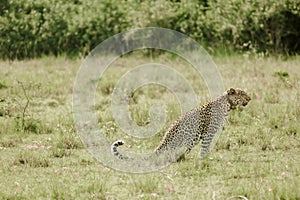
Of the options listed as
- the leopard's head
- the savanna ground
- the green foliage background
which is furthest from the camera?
the green foliage background

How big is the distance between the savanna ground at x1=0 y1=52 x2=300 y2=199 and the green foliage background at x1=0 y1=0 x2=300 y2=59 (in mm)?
2564

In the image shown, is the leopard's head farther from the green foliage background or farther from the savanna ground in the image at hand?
the green foliage background

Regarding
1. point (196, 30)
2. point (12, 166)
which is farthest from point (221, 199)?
point (196, 30)

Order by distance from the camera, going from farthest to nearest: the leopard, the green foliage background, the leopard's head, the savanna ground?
1. the green foliage background
2. the leopard's head
3. the leopard
4. the savanna ground

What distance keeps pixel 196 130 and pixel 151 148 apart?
2.37 ft

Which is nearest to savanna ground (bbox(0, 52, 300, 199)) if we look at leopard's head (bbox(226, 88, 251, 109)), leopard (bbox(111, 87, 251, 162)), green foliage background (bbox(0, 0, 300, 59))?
leopard (bbox(111, 87, 251, 162))

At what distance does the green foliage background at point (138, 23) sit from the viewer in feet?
48.3

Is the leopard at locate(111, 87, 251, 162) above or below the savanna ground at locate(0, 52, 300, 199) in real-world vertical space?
above

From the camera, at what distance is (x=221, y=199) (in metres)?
5.64

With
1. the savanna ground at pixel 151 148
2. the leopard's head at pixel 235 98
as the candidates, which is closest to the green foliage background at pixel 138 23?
the savanna ground at pixel 151 148

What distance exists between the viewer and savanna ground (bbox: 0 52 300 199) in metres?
5.89

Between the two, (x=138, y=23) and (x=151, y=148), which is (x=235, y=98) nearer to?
(x=151, y=148)

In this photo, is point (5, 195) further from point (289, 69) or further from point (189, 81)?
point (289, 69)

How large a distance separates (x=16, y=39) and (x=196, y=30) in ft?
13.7
